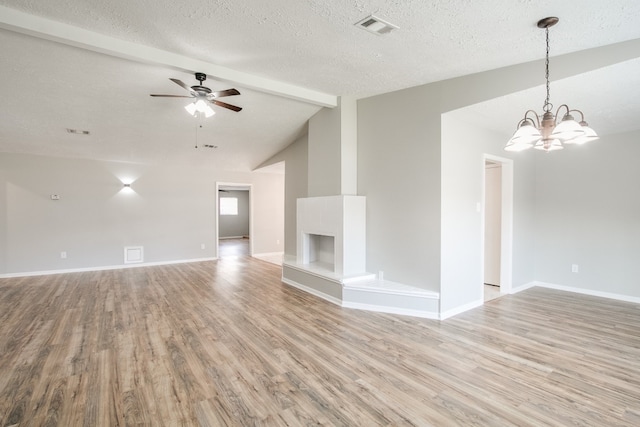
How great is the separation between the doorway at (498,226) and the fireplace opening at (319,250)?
2430 mm

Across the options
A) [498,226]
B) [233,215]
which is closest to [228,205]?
[233,215]

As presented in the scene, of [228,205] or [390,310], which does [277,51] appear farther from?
[228,205]

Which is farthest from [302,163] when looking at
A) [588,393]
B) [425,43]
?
[588,393]

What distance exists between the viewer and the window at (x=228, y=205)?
13789mm

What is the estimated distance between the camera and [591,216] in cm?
470

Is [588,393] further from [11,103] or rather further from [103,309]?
[11,103]

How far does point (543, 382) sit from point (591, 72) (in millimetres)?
2664

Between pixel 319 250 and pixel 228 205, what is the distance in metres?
9.50

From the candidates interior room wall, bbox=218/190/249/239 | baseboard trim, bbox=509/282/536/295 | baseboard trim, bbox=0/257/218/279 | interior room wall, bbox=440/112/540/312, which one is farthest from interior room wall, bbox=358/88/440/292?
interior room wall, bbox=218/190/249/239

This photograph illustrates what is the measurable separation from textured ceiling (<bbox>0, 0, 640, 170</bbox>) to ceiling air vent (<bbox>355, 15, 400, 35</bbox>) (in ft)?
0.17

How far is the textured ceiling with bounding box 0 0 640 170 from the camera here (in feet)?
7.80

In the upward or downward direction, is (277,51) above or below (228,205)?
above

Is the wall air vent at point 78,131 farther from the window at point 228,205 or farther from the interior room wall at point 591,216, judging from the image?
the window at point 228,205

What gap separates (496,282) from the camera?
5160 millimetres
